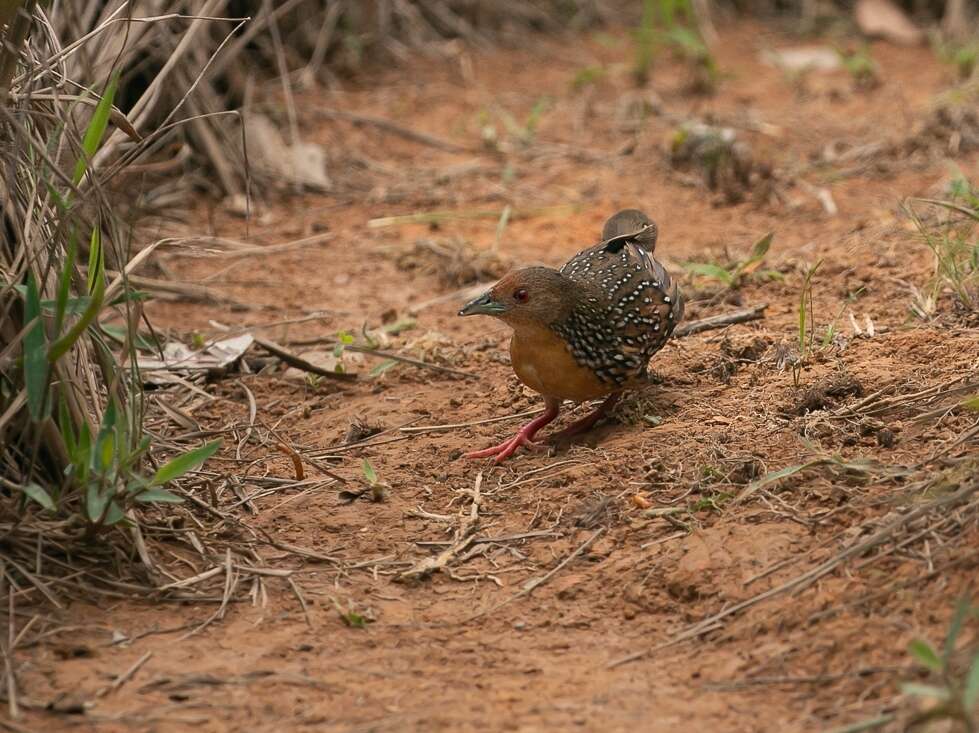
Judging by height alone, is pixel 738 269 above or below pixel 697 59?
below

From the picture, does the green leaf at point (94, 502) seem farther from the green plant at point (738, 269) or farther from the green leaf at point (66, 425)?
the green plant at point (738, 269)

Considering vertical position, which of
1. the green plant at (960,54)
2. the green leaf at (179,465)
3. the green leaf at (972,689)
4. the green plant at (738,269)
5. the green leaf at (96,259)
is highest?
the green leaf at (96,259)

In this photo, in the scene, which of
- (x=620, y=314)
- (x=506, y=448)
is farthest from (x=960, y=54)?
(x=506, y=448)

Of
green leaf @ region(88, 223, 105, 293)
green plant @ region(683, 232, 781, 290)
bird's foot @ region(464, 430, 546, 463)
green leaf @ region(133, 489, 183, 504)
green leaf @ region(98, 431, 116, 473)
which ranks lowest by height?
bird's foot @ region(464, 430, 546, 463)

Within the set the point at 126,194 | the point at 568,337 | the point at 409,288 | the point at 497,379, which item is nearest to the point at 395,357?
the point at 497,379

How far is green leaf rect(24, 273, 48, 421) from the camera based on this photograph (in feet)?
11.7

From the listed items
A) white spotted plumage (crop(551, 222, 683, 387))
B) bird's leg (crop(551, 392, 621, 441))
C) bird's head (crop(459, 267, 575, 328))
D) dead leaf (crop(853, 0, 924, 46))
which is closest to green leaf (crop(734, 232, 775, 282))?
white spotted plumage (crop(551, 222, 683, 387))

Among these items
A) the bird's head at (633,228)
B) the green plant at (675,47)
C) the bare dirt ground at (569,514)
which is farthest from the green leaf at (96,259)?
the green plant at (675,47)

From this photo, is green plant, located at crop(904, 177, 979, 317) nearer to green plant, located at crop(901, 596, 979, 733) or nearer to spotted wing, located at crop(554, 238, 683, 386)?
spotted wing, located at crop(554, 238, 683, 386)

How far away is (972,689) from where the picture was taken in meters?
2.79

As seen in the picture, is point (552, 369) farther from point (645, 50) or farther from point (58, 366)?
point (645, 50)

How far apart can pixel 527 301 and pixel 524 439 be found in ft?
A: 1.76

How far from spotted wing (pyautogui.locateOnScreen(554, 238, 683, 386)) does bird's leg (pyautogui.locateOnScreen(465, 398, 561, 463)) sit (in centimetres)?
28

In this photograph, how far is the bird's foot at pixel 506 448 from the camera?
15.9 feet
